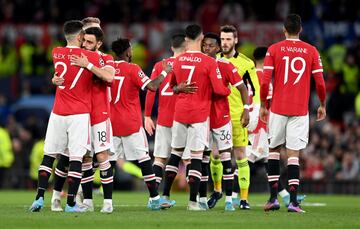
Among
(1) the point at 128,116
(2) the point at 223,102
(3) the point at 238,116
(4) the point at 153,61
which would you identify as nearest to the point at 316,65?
(2) the point at 223,102

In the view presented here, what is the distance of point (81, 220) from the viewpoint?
573 inches

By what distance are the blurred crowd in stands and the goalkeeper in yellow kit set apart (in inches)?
384

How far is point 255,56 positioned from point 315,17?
1401cm

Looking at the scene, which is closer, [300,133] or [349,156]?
[300,133]

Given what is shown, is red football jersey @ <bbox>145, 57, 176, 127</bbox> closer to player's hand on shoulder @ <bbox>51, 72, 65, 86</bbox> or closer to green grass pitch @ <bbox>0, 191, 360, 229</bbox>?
green grass pitch @ <bbox>0, 191, 360, 229</bbox>

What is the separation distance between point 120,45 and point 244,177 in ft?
9.13

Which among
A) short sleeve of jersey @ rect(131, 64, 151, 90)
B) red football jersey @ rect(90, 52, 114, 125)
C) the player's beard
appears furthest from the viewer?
the player's beard

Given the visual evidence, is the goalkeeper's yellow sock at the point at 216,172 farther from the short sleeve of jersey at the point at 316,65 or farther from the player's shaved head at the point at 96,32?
the player's shaved head at the point at 96,32

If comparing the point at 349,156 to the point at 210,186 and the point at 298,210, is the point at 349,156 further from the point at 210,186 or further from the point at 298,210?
the point at 298,210

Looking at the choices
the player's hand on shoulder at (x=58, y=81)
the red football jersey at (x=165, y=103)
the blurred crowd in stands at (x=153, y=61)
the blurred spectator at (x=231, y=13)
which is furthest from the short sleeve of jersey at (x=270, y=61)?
the blurred spectator at (x=231, y=13)

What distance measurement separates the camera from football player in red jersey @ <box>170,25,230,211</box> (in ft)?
55.1

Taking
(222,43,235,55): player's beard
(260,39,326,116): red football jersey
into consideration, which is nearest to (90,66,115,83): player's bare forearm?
(260,39,326,116): red football jersey

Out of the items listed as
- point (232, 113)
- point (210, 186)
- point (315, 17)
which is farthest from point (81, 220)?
point (315, 17)

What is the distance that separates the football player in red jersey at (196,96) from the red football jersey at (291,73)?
72cm
